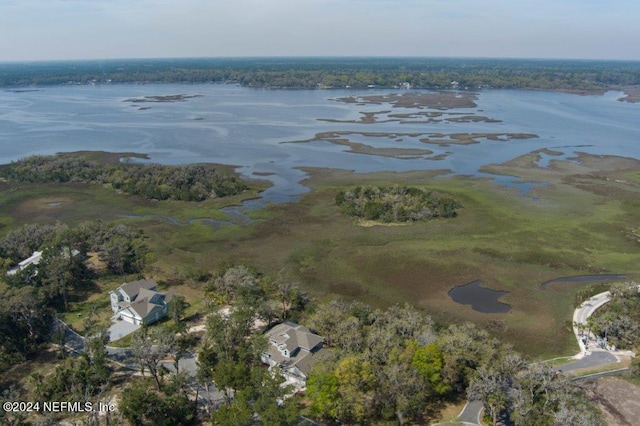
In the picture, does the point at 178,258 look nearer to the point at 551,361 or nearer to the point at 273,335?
the point at 273,335

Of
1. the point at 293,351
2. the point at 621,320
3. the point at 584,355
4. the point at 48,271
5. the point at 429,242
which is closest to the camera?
the point at 293,351

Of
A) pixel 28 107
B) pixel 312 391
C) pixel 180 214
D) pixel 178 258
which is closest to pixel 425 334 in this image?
pixel 312 391

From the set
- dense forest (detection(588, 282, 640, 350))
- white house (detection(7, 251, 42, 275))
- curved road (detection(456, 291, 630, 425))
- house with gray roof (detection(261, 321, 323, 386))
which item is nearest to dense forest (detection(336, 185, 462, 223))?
curved road (detection(456, 291, 630, 425))

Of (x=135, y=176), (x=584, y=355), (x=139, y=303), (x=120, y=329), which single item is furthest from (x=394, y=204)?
(x=135, y=176)

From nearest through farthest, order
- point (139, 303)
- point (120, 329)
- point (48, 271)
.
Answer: point (120, 329)
point (139, 303)
point (48, 271)

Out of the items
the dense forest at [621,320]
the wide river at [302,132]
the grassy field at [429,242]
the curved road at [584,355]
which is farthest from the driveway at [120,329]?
the dense forest at [621,320]

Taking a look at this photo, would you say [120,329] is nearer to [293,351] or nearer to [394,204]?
[293,351]

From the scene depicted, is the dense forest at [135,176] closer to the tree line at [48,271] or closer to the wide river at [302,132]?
the wide river at [302,132]
